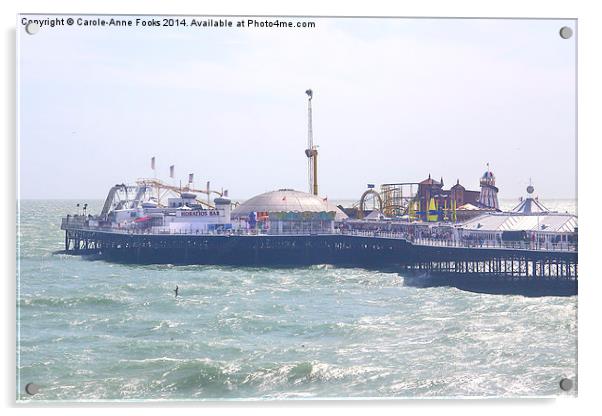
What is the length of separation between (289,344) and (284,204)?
66.0 meters

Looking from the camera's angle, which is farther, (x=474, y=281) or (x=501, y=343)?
(x=474, y=281)

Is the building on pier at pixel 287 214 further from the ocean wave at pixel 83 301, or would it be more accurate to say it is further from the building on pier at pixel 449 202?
the ocean wave at pixel 83 301

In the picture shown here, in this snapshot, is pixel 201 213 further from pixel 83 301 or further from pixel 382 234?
pixel 83 301

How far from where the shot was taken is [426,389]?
33.4 meters

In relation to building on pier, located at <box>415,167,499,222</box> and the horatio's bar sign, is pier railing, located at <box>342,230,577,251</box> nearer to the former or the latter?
building on pier, located at <box>415,167,499,222</box>

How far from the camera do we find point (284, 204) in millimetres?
107250

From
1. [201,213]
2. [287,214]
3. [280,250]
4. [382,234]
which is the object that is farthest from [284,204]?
[382,234]

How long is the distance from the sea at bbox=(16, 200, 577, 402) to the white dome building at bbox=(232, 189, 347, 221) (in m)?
42.7

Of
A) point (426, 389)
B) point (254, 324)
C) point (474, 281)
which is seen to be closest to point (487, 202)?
point (474, 281)

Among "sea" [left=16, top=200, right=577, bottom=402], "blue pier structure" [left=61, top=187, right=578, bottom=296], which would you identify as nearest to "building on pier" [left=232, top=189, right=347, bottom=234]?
"blue pier structure" [left=61, top=187, right=578, bottom=296]

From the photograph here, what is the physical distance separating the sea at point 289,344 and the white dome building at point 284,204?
42725 millimetres

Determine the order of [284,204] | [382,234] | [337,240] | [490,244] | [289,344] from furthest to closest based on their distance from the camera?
1. [284,204]
2. [337,240]
3. [382,234]
4. [490,244]
5. [289,344]

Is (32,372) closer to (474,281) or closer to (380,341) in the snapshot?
(380,341)

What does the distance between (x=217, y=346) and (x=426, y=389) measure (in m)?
10.9
